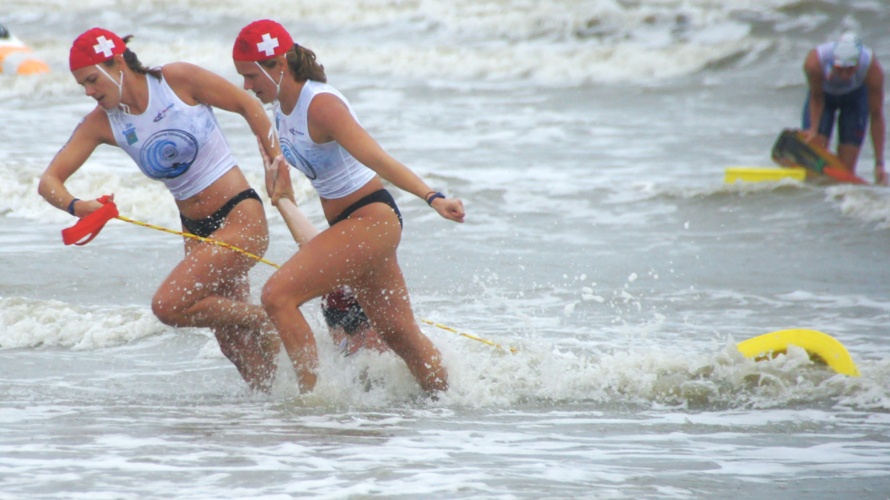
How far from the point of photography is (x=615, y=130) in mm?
16234

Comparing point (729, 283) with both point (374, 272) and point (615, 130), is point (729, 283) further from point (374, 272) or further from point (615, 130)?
point (615, 130)

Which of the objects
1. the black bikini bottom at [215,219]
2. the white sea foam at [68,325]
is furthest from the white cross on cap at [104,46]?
the white sea foam at [68,325]

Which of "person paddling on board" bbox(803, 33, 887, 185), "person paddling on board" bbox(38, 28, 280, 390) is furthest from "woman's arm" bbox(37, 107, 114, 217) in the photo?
"person paddling on board" bbox(803, 33, 887, 185)

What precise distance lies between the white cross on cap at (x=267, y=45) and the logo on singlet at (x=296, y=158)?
420mm

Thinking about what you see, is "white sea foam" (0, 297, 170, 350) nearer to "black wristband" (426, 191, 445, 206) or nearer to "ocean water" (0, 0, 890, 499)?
"ocean water" (0, 0, 890, 499)

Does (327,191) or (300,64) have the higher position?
(300,64)

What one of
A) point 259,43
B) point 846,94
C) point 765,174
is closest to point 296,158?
point 259,43

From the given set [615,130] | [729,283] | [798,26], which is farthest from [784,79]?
[729,283]

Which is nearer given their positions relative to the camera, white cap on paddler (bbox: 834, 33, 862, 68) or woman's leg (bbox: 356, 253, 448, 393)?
woman's leg (bbox: 356, 253, 448, 393)

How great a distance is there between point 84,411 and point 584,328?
346cm

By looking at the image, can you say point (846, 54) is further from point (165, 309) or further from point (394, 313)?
point (165, 309)

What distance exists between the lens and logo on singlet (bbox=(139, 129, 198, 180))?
5.09 m

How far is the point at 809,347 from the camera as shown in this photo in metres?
5.80

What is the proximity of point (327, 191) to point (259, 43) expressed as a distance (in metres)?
→ 0.75
